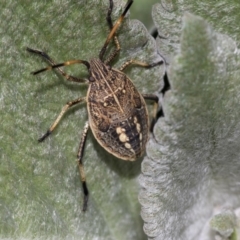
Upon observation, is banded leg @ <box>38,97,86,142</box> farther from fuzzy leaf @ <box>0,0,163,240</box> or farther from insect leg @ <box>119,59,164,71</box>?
insect leg @ <box>119,59,164,71</box>

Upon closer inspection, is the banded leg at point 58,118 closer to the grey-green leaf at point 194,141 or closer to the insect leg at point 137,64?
the insect leg at point 137,64

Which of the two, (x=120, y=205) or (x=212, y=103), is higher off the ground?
(x=212, y=103)

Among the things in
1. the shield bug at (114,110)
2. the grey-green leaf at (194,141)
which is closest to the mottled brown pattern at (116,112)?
the shield bug at (114,110)

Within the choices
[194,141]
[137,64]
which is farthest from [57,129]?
[194,141]

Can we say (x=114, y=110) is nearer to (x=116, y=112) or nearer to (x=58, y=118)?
(x=116, y=112)

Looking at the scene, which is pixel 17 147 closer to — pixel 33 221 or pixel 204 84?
pixel 33 221

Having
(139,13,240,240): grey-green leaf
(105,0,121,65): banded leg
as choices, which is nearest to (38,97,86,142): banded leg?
(105,0,121,65): banded leg

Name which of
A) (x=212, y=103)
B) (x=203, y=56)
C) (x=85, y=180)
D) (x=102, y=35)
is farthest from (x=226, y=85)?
(x=85, y=180)
